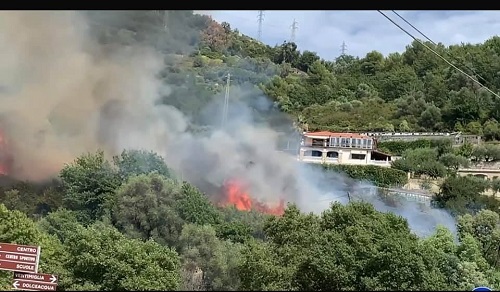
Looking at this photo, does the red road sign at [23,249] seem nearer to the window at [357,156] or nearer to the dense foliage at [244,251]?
the dense foliage at [244,251]

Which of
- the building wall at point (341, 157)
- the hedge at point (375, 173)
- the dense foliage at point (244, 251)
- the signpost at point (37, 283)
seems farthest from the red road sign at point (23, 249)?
the hedge at point (375, 173)

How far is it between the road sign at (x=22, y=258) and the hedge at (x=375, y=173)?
14.5 metres

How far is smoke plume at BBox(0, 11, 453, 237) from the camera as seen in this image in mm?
12914

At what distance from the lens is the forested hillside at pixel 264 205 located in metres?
5.81

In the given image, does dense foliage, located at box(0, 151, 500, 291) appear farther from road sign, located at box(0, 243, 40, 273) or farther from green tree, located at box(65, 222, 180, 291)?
road sign, located at box(0, 243, 40, 273)

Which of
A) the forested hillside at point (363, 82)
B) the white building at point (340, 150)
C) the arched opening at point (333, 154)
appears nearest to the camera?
the forested hillside at point (363, 82)

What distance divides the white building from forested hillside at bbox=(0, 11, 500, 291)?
54 centimetres

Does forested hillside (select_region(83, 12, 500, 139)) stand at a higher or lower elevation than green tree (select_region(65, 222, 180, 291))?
higher

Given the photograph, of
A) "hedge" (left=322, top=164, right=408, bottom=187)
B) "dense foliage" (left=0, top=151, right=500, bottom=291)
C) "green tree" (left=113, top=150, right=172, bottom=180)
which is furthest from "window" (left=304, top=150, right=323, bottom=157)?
"dense foliage" (left=0, top=151, right=500, bottom=291)

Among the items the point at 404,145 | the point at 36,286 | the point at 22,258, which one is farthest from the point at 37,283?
the point at 404,145

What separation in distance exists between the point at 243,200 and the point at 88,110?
196 inches

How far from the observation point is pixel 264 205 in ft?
51.4

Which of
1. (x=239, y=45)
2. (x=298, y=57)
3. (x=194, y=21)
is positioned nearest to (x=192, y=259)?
(x=194, y=21)

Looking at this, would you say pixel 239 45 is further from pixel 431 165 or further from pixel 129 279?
pixel 129 279
